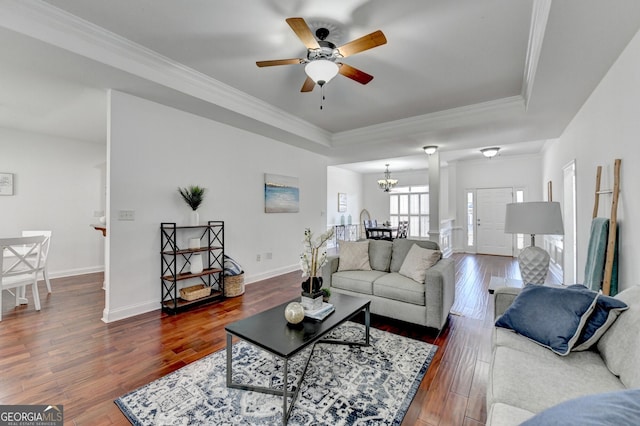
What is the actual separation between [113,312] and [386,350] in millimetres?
2921

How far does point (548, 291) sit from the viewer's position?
172cm

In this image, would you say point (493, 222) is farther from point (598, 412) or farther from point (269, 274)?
point (598, 412)

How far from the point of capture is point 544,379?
126 cm

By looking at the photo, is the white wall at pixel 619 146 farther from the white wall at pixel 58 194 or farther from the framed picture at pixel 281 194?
the white wall at pixel 58 194

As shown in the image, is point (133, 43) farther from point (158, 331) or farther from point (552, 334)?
point (552, 334)

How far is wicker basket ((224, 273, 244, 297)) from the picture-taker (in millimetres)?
3852

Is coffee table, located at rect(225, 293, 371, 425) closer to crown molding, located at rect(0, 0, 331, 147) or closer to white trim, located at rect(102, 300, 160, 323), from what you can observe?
white trim, located at rect(102, 300, 160, 323)

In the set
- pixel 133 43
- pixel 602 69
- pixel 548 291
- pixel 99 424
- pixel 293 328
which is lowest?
pixel 99 424

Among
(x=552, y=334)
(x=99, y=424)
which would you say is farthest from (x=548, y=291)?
(x=99, y=424)

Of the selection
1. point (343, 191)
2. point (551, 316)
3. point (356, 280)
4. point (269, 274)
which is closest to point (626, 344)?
point (551, 316)

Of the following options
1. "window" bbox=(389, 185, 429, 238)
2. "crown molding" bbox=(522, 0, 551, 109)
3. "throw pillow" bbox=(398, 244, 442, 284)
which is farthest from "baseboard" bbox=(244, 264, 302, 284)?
"window" bbox=(389, 185, 429, 238)

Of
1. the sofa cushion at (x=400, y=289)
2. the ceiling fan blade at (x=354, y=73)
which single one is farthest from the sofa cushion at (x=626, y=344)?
the ceiling fan blade at (x=354, y=73)

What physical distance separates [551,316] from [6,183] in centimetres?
710

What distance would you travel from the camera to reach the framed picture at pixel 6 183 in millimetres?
4402
